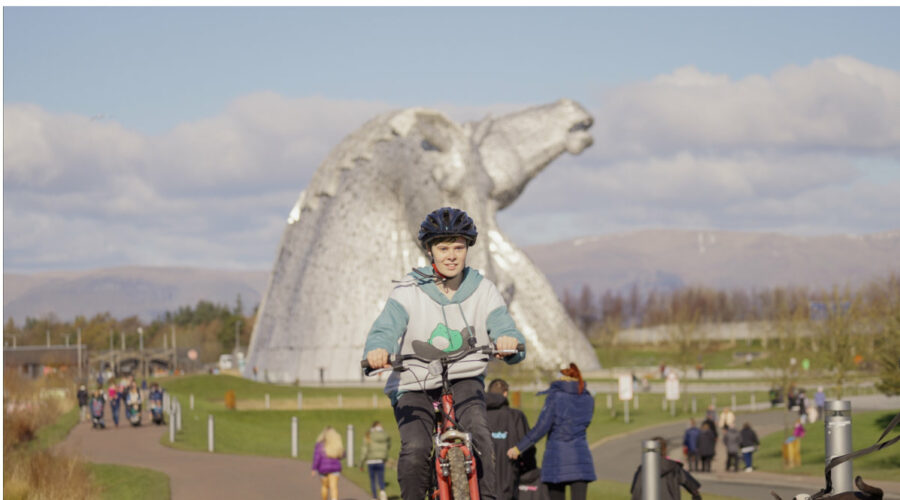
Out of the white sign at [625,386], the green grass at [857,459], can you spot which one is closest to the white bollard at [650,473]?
the green grass at [857,459]

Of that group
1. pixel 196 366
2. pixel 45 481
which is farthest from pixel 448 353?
pixel 196 366

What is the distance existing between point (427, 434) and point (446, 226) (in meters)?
1.21

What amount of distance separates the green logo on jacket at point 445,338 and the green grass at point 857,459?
54.0ft

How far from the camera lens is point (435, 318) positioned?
23.4 ft

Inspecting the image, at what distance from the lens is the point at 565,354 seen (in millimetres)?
62875

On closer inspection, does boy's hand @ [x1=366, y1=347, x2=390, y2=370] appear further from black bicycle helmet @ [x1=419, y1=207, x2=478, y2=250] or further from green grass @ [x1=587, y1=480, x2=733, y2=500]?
green grass @ [x1=587, y1=480, x2=733, y2=500]

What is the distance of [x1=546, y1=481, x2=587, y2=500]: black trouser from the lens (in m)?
11.3

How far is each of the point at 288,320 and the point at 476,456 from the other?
5580 centimetres

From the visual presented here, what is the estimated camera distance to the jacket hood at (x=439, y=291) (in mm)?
7145

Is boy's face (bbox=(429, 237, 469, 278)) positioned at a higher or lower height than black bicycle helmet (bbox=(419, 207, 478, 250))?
lower

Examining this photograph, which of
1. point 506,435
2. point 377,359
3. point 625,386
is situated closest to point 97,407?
point 625,386

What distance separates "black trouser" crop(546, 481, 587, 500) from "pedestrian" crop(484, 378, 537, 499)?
0.34m

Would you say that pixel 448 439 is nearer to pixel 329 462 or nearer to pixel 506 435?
pixel 506 435

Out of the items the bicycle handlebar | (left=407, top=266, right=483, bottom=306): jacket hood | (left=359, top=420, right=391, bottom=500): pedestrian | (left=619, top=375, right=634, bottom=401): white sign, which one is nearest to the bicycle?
the bicycle handlebar
